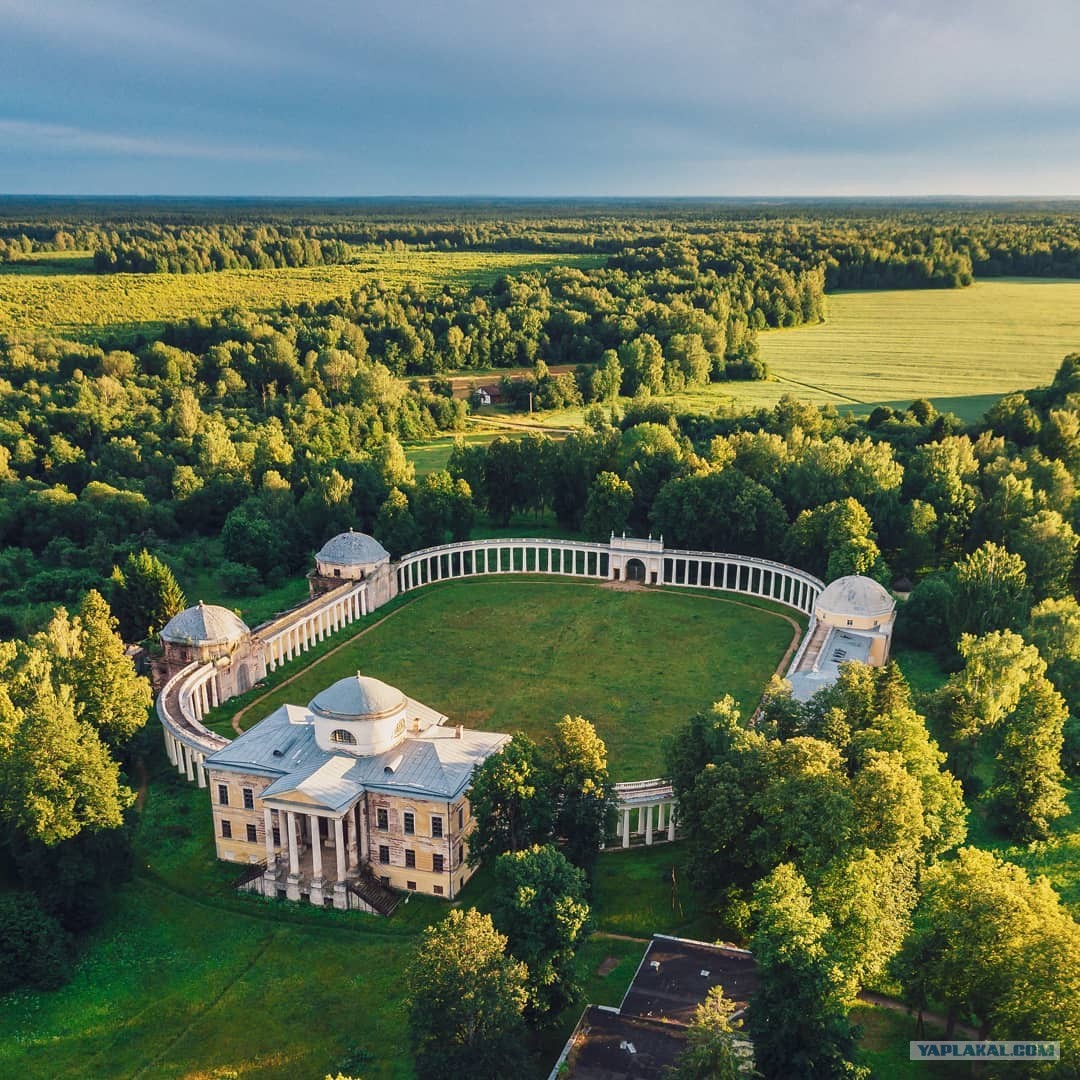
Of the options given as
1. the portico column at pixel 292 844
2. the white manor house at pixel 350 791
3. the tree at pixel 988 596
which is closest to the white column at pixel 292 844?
the portico column at pixel 292 844

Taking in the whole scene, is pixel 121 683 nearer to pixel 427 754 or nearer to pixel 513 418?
pixel 427 754

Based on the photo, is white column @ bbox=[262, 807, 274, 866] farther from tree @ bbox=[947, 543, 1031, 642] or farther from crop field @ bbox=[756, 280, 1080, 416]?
crop field @ bbox=[756, 280, 1080, 416]

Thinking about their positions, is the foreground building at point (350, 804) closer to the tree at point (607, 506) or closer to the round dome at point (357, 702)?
the round dome at point (357, 702)

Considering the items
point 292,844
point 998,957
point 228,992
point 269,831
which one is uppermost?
point 998,957

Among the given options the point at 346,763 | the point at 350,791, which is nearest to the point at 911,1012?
the point at 350,791

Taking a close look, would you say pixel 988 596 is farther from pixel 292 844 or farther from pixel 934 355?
pixel 934 355

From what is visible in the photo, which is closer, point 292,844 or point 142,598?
point 292,844

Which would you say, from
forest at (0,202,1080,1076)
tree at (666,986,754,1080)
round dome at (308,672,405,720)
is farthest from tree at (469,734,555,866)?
tree at (666,986,754,1080)
